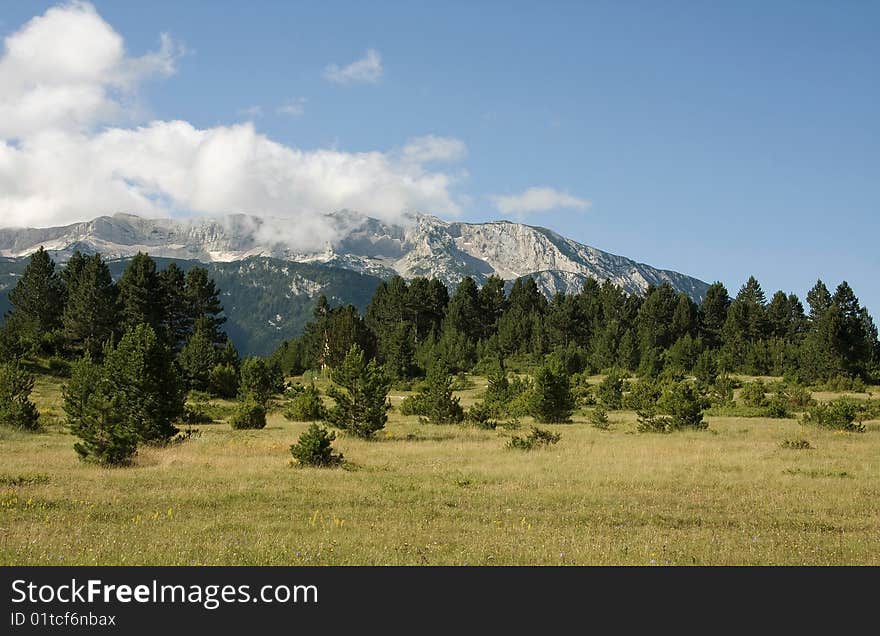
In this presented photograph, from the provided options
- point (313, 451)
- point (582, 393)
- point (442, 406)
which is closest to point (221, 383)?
point (442, 406)

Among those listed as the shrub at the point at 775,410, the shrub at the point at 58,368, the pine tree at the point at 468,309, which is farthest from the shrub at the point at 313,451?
the pine tree at the point at 468,309

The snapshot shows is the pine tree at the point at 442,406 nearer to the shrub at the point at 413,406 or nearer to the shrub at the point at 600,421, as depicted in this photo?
the shrub at the point at 413,406

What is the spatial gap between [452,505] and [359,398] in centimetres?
1588

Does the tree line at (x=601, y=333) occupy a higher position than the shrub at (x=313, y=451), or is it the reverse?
the tree line at (x=601, y=333)

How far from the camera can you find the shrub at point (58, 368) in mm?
55906

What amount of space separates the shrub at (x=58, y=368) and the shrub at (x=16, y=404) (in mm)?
21280

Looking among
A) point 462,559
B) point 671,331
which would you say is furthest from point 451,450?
point 671,331

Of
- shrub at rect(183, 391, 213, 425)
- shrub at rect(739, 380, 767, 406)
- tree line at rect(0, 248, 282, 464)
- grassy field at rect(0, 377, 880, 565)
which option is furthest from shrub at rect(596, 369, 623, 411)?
shrub at rect(183, 391, 213, 425)

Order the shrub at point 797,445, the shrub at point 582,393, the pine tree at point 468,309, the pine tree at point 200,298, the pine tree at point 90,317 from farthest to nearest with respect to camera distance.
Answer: the pine tree at point 468,309
the pine tree at point 200,298
the pine tree at point 90,317
the shrub at point 582,393
the shrub at point 797,445

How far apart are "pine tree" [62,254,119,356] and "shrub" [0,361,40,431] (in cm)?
2697

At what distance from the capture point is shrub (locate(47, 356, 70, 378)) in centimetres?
5591

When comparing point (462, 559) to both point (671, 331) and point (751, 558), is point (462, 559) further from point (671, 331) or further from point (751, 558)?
point (671, 331)
